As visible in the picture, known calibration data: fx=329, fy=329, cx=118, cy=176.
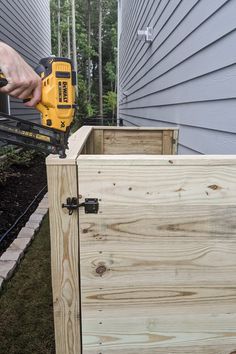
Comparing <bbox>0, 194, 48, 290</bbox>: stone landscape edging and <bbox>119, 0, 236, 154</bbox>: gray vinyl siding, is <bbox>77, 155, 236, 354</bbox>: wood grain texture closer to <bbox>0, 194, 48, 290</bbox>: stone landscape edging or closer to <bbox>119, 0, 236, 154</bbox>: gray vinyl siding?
<bbox>119, 0, 236, 154</bbox>: gray vinyl siding

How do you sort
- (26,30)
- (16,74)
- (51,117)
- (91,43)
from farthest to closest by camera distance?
(91,43)
(26,30)
(51,117)
(16,74)

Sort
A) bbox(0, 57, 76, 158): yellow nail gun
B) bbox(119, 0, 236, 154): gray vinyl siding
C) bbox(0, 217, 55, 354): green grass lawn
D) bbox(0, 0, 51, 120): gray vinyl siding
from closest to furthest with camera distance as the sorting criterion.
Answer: bbox(0, 57, 76, 158): yellow nail gun
bbox(119, 0, 236, 154): gray vinyl siding
bbox(0, 217, 55, 354): green grass lawn
bbox(0, 0, 51, 120): gray vinyl siding

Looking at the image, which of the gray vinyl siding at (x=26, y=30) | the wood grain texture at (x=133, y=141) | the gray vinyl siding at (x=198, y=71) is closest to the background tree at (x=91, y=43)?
the gray vinyl siding at (x=26, y=30)

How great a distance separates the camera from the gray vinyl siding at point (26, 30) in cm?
763

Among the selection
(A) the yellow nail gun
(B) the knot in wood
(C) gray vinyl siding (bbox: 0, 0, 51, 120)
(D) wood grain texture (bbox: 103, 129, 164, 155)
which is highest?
(C) gray vinyl siding (bbox: 0, 0, 51, 120)

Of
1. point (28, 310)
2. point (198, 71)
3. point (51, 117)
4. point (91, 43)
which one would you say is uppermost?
point (91, 43)

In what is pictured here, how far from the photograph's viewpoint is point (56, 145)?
1220 millimetres

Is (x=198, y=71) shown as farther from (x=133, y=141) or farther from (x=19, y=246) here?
(x=19, y=246)

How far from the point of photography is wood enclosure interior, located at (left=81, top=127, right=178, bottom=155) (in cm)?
305

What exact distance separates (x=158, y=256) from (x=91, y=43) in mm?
29574

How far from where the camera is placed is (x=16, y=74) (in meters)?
1.12

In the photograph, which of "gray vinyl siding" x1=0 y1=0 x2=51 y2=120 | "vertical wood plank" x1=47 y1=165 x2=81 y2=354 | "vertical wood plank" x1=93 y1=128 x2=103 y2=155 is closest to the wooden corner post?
"vertical wood plank" x1=47 y1=165 x2=81 y2=354

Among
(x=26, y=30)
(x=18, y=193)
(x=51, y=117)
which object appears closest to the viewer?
(x=51, y=117)

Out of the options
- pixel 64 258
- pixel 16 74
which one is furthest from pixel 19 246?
pixel 16 74
